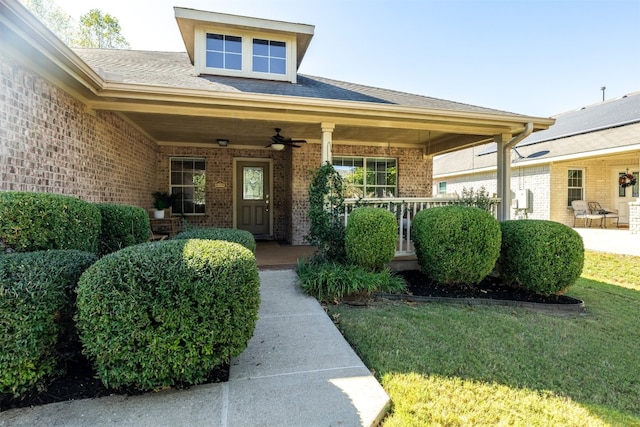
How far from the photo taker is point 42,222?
2594mm

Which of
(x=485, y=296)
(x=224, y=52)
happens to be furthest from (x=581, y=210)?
(x=224, y=52)

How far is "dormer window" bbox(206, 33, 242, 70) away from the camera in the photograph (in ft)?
22.3

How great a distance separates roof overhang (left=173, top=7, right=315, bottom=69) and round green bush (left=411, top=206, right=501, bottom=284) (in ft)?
16.7

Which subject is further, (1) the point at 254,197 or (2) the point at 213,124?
(1) the point at 254,197

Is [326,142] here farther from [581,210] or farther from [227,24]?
[581,210]

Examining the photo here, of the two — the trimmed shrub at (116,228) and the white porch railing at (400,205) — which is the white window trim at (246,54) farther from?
the trimmed shrub at (116,228)

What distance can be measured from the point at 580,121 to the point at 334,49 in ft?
37.2

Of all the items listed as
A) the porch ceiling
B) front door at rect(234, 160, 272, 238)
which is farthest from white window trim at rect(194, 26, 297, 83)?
front door at rect(234, 160, 272, 238)

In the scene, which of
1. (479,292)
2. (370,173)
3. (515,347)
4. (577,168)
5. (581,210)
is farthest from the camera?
(577,168)

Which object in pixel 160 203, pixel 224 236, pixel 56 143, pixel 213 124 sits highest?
pixel 213 124

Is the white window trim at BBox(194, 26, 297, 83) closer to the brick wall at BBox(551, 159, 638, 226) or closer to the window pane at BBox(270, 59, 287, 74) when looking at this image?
the window pane at BBox(270, 59, 287, 74)

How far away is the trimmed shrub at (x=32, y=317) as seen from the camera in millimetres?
1854

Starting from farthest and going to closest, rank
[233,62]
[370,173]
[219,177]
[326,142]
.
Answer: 1. [370,173]
2. [219,177]
3. [233,62]
4. [326,142]

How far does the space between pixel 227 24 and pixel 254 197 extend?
434 cm
